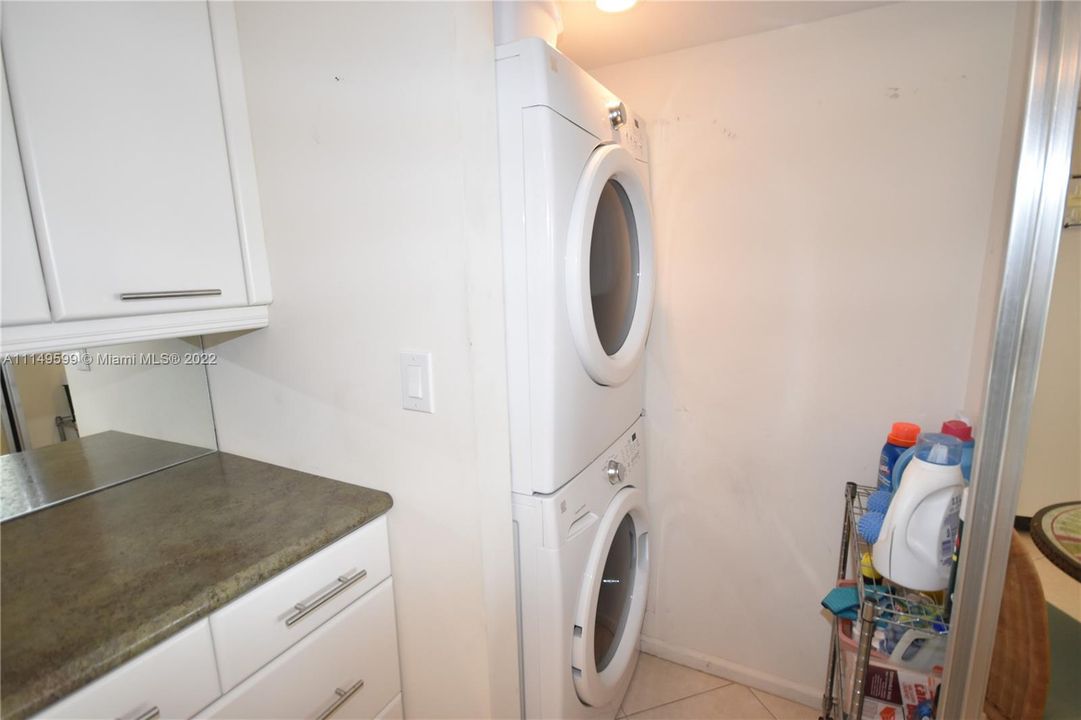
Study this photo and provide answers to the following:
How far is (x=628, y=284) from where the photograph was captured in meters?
1.36

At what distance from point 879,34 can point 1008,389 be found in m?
1.08

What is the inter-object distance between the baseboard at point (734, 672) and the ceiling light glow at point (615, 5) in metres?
2.07

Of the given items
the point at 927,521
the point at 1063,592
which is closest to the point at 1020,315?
the point at 927,521

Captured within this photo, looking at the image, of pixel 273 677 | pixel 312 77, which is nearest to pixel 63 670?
pixel 273 677

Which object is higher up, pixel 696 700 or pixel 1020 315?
pixel 1020 315

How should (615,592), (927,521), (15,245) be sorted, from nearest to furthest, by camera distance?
(15,245) < (927,521) < (615,592)

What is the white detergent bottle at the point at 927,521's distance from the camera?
914 mm

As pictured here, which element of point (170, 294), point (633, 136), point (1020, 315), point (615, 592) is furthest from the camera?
point (615, 592)

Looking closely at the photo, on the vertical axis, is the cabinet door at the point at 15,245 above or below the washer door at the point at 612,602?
above

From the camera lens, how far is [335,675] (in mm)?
1041

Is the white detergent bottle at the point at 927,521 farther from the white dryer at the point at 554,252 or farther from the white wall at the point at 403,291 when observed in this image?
the white wall at the point at 403,291

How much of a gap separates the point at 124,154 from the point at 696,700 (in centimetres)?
221

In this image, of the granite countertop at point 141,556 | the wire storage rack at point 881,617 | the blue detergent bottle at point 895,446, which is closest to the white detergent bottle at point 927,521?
the wire storage rack at point 881,617

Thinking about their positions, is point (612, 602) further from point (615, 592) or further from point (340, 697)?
point (340, 697)
